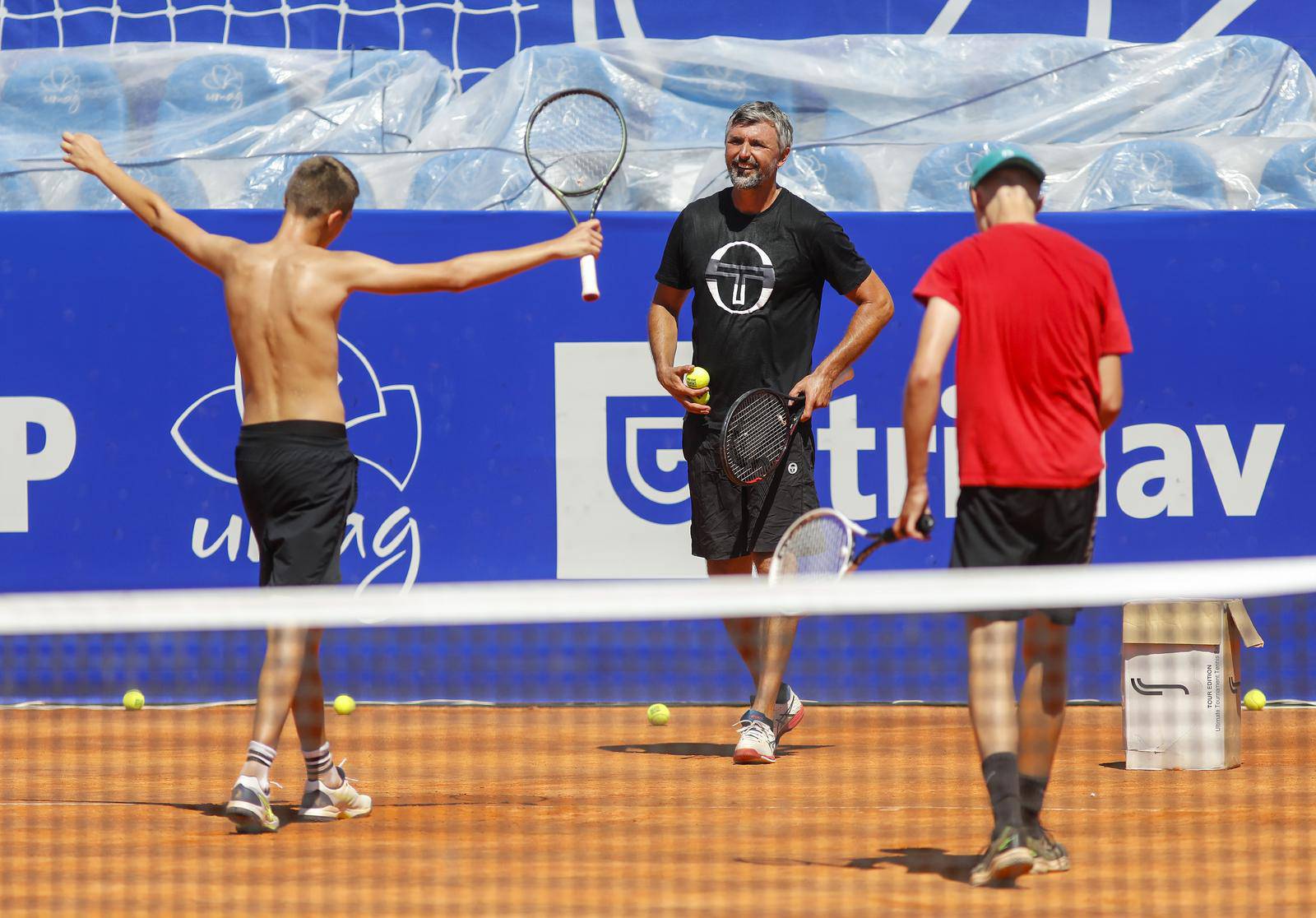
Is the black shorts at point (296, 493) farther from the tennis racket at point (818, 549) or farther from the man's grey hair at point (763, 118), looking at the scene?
the man's grey hair at point (763, 118)

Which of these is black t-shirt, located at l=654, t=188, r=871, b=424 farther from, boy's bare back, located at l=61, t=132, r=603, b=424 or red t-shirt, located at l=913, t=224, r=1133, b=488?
red t-shirt, located at l=913, t=224, r=1133, b=488

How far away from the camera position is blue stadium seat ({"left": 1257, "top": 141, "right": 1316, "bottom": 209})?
8156 millimetres

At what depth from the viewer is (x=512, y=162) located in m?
8.32

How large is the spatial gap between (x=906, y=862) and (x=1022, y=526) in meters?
0.80

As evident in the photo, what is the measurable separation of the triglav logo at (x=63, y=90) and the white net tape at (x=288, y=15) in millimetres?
485

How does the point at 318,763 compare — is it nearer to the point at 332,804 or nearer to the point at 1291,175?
the point at 332,804

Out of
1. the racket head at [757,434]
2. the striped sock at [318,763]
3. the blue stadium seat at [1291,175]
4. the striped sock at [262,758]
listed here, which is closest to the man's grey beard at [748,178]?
the racket head at [757,434]

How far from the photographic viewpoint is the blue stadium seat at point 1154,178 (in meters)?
8.23

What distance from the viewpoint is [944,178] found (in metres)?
8.32

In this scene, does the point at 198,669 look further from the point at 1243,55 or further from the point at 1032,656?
the point at 1243,55

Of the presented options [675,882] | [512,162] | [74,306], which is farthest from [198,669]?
[675,882]

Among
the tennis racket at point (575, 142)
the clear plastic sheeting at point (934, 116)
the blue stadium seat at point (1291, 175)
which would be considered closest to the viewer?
the tennis racket at point (575, 142)

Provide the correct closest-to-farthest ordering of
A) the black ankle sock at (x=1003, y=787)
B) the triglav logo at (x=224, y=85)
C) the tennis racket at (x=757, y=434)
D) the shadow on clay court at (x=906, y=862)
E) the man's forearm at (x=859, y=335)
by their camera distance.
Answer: the black ankle sock at (x=1003, y=787) < the shadow on clay court at (x=906, y=862) < the tennis racket at (x=757, y=434) < the man's forearm at (x=859, y=335) < the triglav logo at (x=224, y=85)

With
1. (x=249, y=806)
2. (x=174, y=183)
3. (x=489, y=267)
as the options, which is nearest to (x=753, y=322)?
(x=489, y=267)
